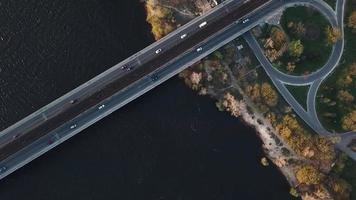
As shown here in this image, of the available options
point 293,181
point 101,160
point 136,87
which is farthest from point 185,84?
point 293,181

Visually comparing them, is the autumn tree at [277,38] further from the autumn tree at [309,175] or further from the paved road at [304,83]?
the autumn tree at [309,175]

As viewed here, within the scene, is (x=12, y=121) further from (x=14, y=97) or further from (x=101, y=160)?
(x=101, y=160)

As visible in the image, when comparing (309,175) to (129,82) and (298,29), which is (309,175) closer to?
(298,29)

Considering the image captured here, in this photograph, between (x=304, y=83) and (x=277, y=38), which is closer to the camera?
(x=277, y=38)

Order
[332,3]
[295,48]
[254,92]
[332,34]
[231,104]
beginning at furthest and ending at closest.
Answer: [332,3]
[332,34]
[295,48]
[254,92]
[231,104]

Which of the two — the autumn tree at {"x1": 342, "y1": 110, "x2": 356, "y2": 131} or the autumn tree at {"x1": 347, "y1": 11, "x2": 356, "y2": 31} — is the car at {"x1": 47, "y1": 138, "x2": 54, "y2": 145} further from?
the autumn tree at {"x1": 347, "y1": 11, "x2": 356, "y2": 31}

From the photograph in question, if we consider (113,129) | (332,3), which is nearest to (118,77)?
(113,129)

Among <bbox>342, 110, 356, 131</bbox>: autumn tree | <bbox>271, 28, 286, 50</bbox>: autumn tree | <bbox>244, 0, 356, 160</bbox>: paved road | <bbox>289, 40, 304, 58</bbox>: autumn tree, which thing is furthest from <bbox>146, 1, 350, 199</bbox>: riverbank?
<bbox>289, 40, 304, 58</bbox>: autumn tree
